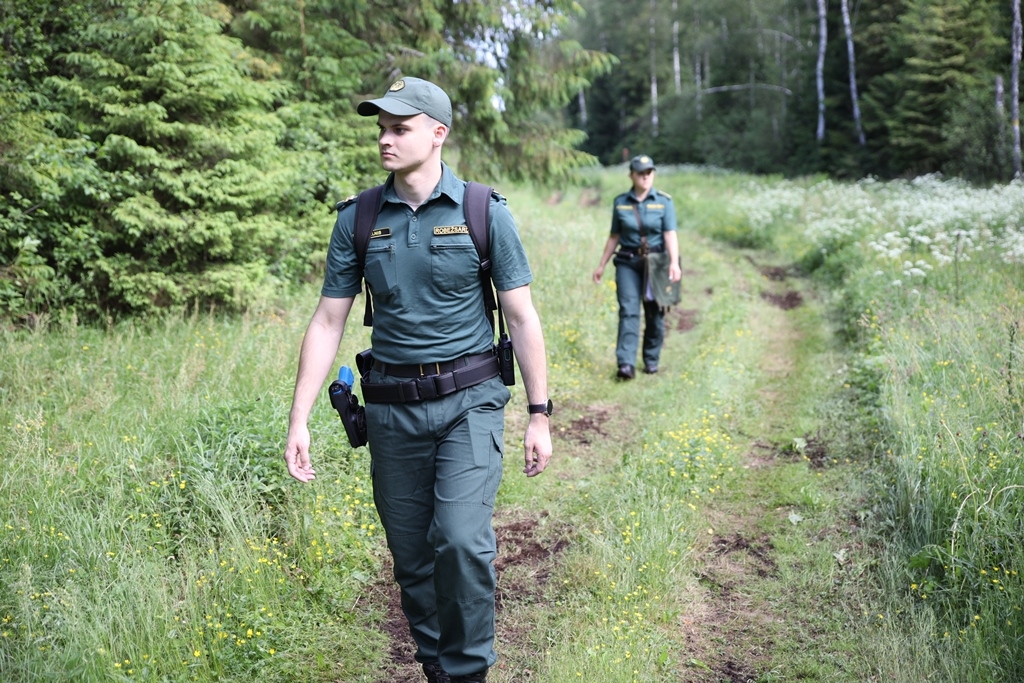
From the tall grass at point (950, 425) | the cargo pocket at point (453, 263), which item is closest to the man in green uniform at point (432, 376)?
the cargo pocket at point (453, 263)

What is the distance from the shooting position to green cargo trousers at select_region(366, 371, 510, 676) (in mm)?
2912

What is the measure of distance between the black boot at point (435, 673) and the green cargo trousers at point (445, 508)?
0.09ft

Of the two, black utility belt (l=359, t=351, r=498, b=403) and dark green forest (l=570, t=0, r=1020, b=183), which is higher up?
dark green forest (l=570, t=0, r=1020, b=183)

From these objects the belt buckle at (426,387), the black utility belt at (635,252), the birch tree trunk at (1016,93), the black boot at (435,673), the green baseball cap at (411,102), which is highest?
the birch tree trunk at (1016,93)

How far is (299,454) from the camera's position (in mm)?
3047

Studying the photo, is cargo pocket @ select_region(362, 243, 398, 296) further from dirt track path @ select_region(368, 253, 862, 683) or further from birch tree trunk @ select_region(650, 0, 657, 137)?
birch tree trunk @ select_region(650, 0, 657, 137)

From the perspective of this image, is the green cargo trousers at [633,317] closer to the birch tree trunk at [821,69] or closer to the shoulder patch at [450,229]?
the shoulder patch at [450,229]

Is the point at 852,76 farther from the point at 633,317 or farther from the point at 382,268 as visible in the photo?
the point at 382,268

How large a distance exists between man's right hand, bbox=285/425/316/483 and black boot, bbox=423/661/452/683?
96 cm

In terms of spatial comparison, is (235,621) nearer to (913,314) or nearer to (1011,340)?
(1011,340)

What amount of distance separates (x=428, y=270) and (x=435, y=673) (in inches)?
66.3

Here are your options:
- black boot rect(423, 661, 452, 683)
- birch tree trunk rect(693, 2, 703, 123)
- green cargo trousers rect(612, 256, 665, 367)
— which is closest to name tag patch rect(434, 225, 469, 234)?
black boot rect(423, 661, 452, 683)

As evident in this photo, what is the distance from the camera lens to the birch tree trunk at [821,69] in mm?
31781

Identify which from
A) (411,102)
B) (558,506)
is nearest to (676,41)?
(558,506)
